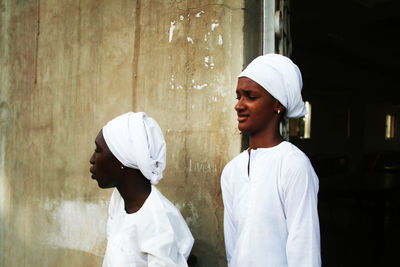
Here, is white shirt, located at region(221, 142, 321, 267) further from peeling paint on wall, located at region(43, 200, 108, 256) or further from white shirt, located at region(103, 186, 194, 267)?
peeling paint on wall, located at region(43, 200, 108, 256)

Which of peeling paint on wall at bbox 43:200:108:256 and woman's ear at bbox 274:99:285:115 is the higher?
woman's ear at bbox 274:99:285:115

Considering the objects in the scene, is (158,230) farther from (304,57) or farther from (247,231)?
(304,57)

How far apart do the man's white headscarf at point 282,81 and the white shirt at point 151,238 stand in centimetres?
79

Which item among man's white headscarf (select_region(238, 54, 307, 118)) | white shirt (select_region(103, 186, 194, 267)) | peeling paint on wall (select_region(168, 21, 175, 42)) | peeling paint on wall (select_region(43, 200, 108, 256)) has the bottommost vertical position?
peeling paint on wall (select_region(43, 200, 108, 256))

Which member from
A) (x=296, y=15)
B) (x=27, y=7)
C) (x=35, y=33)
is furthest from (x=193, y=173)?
(x=296, y=15)

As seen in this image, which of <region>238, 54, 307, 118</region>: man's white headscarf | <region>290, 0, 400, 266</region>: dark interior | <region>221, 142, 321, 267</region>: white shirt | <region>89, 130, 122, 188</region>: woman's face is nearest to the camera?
<region>221, 142, 321, 267</region>: white shirt

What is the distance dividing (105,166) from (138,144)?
0.83ft

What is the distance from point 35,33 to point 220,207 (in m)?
2.68

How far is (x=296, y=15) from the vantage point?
6.95 m

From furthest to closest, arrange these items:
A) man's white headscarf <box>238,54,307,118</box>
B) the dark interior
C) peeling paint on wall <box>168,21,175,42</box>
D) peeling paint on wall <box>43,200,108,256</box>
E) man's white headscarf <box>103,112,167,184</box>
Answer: the dark interior → peeling paint on wall <box>43,200,108,256</box> → peeling paint on wall <box>168,21,175,42</box> → man's white headscarf <box>103,112,167,184</box> → man's white headscarf <box>238,54,307,118</box>

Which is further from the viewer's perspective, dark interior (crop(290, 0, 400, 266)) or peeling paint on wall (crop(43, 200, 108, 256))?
dark interior (crop(290, 0, 400, 266))

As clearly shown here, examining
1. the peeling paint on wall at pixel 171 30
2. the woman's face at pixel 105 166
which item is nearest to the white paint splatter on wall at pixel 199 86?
the peeling paint on wall at pixel 171 30

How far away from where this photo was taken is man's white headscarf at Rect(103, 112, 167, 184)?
185 centimetres


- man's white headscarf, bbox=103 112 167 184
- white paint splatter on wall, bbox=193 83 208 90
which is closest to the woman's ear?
man's white headscarf, bbox=103 112 167 184
